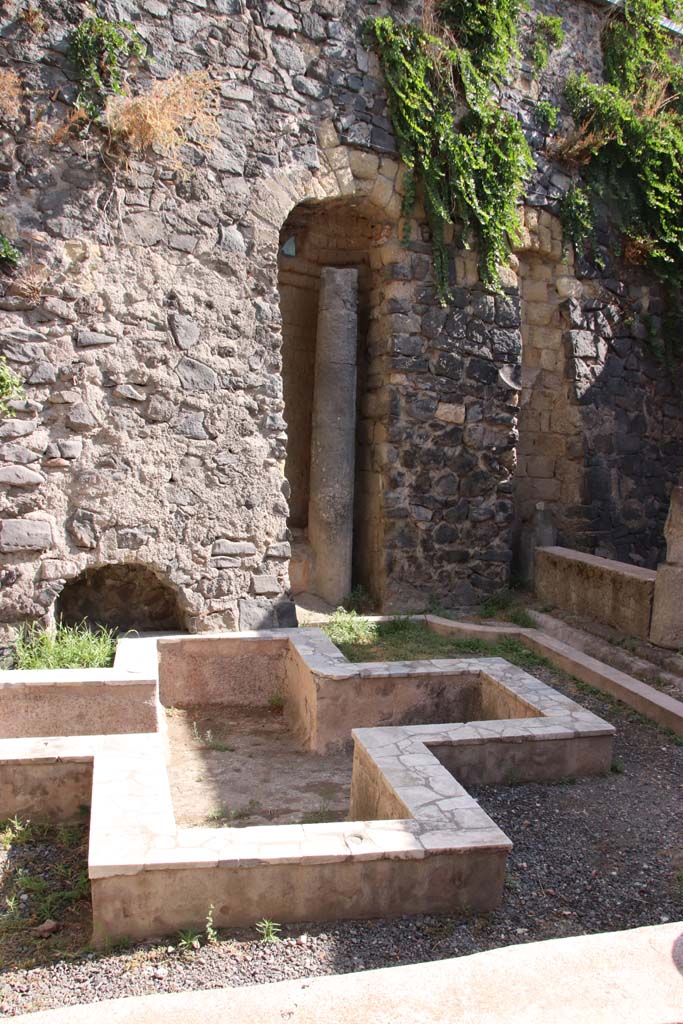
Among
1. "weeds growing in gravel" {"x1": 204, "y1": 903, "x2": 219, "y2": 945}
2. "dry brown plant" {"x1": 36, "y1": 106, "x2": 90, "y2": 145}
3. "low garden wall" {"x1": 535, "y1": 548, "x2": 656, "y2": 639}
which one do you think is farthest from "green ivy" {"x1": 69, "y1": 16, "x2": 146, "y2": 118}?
"low garden wall" {"x1": 535, "y1": 548, "x2": 656, "y2": 639}

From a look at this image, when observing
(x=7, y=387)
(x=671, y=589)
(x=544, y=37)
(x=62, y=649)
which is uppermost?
(x=544, y=37)

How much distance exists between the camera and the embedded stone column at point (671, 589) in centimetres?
596

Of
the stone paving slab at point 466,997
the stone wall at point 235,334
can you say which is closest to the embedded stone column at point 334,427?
the stone wall at point 235,334

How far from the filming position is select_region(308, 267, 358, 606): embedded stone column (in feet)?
24.6

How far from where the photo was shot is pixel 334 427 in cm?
750

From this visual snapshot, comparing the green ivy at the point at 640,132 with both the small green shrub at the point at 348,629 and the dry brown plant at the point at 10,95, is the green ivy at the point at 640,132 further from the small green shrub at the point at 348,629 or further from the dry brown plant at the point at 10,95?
the dry brown plant at the point at 10,95

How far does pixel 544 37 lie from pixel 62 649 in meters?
6.82

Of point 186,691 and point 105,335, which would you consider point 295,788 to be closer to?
point 186,691

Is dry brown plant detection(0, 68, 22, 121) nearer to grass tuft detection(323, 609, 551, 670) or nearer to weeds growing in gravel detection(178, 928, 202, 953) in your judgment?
grass tuft detection(323, 609, 551, 670)

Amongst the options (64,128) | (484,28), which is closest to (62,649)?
(64,128)

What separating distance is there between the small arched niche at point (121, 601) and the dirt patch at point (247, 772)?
92 centimetres

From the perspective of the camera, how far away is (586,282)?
8.41 m

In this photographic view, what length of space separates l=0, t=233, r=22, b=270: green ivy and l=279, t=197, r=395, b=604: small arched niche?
2.72 metres

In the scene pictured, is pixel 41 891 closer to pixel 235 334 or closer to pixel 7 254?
pixel 7 254
